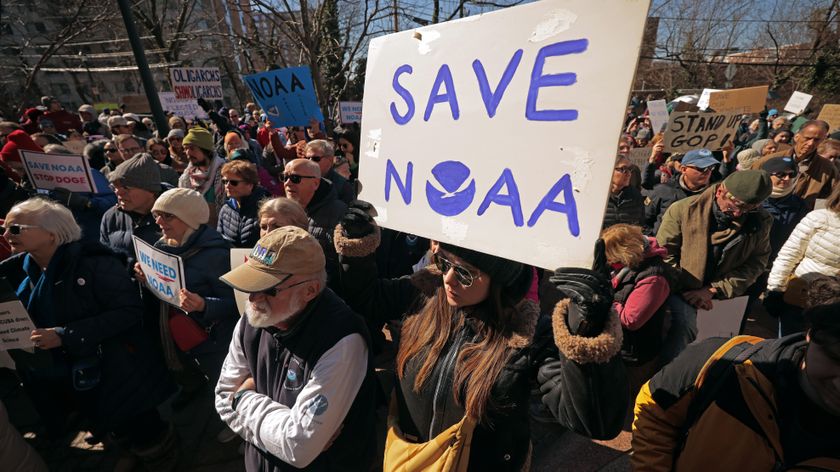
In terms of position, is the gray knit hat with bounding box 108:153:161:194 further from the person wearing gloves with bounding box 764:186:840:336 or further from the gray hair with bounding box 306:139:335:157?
the person wearing gloves with bounding box 764:186:840:336

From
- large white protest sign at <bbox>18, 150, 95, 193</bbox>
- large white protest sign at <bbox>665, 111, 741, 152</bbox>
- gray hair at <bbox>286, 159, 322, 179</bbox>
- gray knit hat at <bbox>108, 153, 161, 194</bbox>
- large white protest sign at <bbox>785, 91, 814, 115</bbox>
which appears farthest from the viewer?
large white protest sign at <bbox>785, 91, 814, 115</bbox>

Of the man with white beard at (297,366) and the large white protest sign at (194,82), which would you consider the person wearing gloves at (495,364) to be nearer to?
the man with white beard at (297,366)

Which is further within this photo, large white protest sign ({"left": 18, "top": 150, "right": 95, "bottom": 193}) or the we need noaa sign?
large white protest sign ({"left": 18, "top": 150, "right": 95, "bottom": 193})

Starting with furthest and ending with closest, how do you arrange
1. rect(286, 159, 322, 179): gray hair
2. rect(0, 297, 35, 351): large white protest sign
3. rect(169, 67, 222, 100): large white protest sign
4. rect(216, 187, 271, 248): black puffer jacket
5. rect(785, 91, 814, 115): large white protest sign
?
rect(785, 91, 814, 115): large white protest sign < rect(169, 67, 222, 100): large white protest sign < rect(216, 187, 271, 248): black puffer jacket < rect(286, 159, 322, 179): gray hair < rect(0, 297, 35, 351): large white protest sign

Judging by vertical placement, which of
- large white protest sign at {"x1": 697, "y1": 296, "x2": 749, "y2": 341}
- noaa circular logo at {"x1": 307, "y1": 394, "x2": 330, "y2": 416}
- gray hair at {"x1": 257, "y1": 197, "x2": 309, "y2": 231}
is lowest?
large white protest sign at {"x1": 697, "y1": 296, "x2": 749, "y2": 341}

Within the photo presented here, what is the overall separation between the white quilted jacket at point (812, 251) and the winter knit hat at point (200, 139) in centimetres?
556

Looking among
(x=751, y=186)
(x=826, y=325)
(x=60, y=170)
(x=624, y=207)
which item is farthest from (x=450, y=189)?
(x=60, y=170)

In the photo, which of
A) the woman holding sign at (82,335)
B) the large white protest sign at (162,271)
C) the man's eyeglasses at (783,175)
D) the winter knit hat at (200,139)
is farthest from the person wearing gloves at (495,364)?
the man's eyeglasses at (783,175)

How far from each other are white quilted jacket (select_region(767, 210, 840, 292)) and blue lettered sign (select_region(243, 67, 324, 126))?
4924mm

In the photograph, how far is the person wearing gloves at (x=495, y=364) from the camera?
108cm

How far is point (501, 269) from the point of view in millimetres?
1389

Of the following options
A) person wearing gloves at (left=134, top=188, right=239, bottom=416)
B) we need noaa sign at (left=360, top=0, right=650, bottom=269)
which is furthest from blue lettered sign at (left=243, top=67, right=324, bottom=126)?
we need noaa sign at (left=360, top=0, right=650, bottom=269)

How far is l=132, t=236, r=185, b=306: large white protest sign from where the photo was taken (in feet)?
7.18

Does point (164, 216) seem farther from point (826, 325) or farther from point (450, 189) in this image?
point (826, 325)
